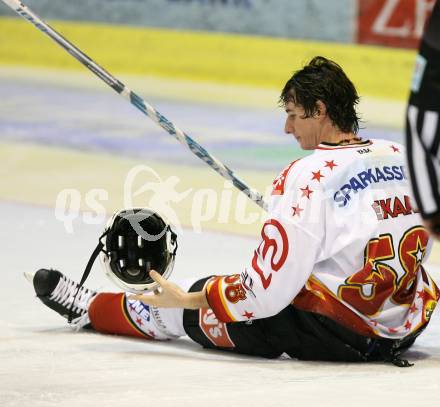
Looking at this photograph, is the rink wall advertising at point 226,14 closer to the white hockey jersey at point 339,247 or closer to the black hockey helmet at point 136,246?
the black hockey helmet at point 136,246

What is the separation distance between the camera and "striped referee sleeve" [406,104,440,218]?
1.79m

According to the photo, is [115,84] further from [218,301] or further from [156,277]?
[218,301]

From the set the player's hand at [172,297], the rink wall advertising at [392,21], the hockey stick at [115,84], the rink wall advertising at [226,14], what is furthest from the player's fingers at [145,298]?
the rink wall advertising at [226,14]

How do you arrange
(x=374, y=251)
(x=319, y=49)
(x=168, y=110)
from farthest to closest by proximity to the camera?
(x=319, y=49) < (x=168, y=110) < (x=374, y=251)

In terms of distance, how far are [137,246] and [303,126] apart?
60 centimetres

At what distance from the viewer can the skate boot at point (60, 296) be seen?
368cm

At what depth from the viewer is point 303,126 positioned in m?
3.24

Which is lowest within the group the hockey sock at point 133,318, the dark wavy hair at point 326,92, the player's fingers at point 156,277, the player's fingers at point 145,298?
the hockey sock at point 133,318

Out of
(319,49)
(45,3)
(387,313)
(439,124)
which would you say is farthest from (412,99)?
(45,3)

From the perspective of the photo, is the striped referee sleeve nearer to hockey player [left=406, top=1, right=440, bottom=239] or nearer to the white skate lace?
hockey player [left=406, top=1, right=440, bottom=239]

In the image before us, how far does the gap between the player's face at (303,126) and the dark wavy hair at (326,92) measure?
15 mm

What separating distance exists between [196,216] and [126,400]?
2.88m

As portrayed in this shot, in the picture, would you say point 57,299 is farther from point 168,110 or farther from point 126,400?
point 168,110

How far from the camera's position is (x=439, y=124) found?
1.78m
